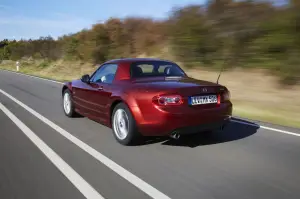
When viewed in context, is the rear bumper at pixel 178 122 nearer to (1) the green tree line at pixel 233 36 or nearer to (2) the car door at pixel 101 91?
(2) the car door at pixel 101 91

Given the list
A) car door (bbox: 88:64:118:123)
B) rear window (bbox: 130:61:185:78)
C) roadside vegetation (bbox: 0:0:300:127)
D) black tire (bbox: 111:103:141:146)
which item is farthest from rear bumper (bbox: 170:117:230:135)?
roadside vegetation (bbox: 0:0:300:127)

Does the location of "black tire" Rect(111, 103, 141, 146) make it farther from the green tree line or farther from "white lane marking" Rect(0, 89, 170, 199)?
the green tree line

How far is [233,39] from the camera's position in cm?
1520

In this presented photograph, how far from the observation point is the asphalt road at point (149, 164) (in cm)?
397

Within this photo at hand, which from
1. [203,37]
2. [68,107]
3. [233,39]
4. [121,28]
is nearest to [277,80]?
[233,39]

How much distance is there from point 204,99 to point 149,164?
138cm

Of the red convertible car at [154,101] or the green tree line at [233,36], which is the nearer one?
the red convertible car at [154,101]

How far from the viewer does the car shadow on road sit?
6086 mm

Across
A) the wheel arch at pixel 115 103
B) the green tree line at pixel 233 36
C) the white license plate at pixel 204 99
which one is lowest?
the wheel arch at pixel 115 103

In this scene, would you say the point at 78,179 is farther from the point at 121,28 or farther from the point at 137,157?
the point at 121,28

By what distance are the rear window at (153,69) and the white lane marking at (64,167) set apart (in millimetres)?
1846

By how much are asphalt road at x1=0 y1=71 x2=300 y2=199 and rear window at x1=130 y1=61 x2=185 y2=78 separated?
3.73 feet

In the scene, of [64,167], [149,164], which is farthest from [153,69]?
[64,167]

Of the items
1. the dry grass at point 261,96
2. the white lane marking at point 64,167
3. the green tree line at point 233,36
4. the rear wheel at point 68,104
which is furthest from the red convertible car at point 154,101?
the green tree line at point 233,36
